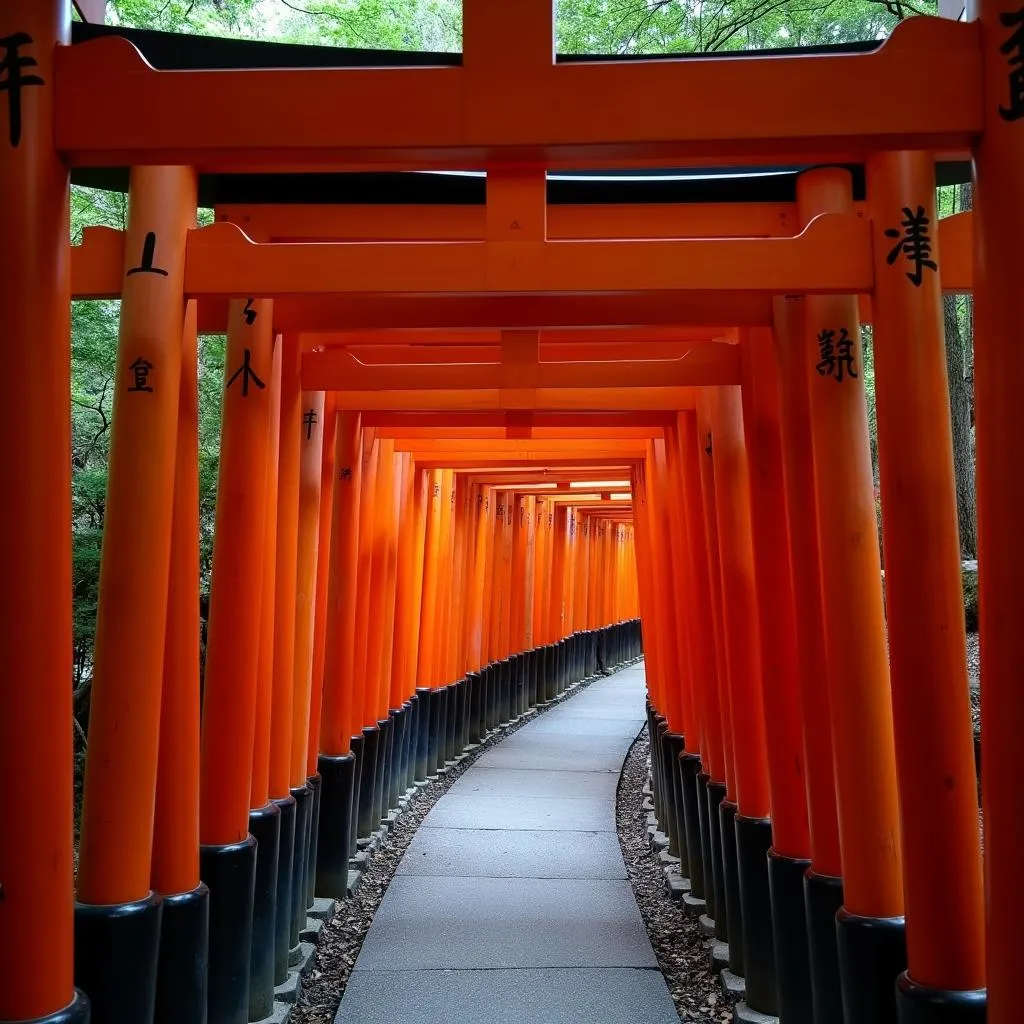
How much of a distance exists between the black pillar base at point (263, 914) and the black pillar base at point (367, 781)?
294 cm

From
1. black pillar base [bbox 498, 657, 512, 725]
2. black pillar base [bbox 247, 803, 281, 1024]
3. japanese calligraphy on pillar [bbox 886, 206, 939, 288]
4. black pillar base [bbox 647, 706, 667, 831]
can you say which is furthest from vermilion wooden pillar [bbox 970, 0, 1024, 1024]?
black pillar base [bbox 498, 657, 512, 725]

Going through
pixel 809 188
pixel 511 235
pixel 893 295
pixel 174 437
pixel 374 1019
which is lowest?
pixel 374 1019

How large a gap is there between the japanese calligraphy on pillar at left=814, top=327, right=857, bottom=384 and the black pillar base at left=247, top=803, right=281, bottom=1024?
3.14m

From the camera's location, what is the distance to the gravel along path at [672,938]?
17.8ft

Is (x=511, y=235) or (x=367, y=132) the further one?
(x=511, y=235)

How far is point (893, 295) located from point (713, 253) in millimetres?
576

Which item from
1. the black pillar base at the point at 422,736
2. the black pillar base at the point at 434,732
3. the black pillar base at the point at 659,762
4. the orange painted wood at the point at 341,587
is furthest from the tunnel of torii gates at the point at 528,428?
the black pillar base at the point at 434,732

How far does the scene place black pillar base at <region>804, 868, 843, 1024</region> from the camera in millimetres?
3914

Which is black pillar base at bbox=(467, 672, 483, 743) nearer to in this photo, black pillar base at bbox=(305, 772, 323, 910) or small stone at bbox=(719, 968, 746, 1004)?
black pillar base at bbox=(305, 772, 323, 910)

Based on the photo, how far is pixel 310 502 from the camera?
19.9 feet

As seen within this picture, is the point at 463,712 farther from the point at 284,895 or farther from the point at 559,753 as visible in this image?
the point at 284,895

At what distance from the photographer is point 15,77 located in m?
2.76

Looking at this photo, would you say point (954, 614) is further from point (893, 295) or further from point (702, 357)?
point (702, 357)

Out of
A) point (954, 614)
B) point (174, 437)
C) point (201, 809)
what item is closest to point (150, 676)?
point (174, 437)
